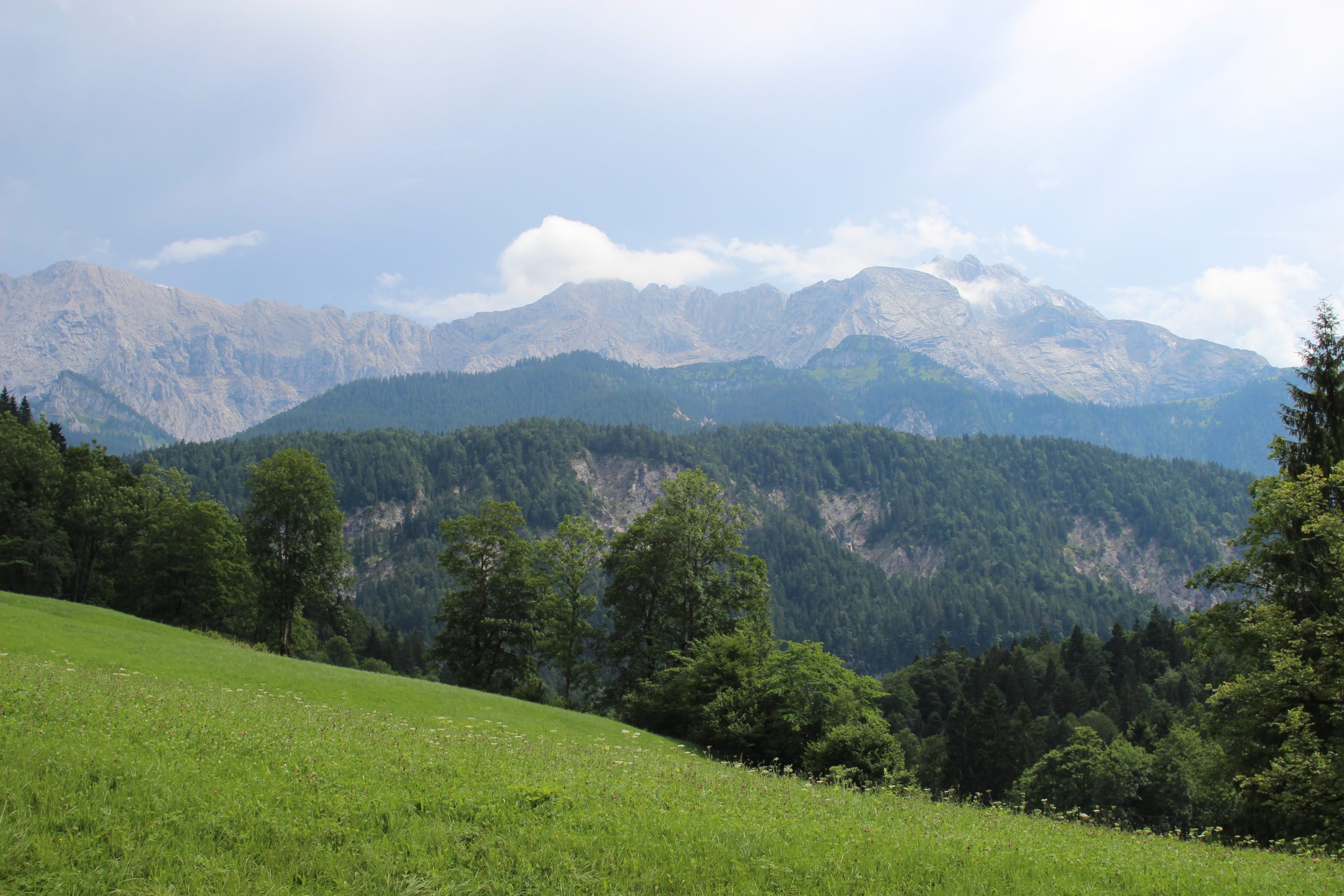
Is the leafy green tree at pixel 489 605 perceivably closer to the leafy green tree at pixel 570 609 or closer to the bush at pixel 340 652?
the leafy green tree at pixel 570 609

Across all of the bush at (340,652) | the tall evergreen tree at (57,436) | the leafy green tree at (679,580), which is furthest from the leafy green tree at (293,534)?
the bush at (340,652)

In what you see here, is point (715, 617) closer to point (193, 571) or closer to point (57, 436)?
point (193, 571)

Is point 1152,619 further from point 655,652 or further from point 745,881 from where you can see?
point 745,881

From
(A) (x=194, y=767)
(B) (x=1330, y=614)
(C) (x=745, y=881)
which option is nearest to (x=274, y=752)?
(A) (x=194, y=767)

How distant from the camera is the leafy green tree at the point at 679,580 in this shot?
49.8m

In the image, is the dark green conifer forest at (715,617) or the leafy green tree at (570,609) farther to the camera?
the leafy green tree at (570,609)

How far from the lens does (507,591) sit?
53.5m

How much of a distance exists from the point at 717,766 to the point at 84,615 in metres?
32.7

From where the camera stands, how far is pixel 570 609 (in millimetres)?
54125

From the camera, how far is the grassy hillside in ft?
32.8

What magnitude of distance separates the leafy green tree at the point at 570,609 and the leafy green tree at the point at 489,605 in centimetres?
113

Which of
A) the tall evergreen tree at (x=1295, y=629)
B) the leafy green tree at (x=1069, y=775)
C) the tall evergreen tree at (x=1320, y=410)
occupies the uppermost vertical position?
the tall evergreen tree at (x=1320, y=410)

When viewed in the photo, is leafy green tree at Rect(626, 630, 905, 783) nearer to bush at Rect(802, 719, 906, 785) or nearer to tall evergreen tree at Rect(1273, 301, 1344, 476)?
bush at Rect(802, 719, 906, 785)

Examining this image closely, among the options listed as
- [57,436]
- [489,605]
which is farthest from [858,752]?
[57,436]
